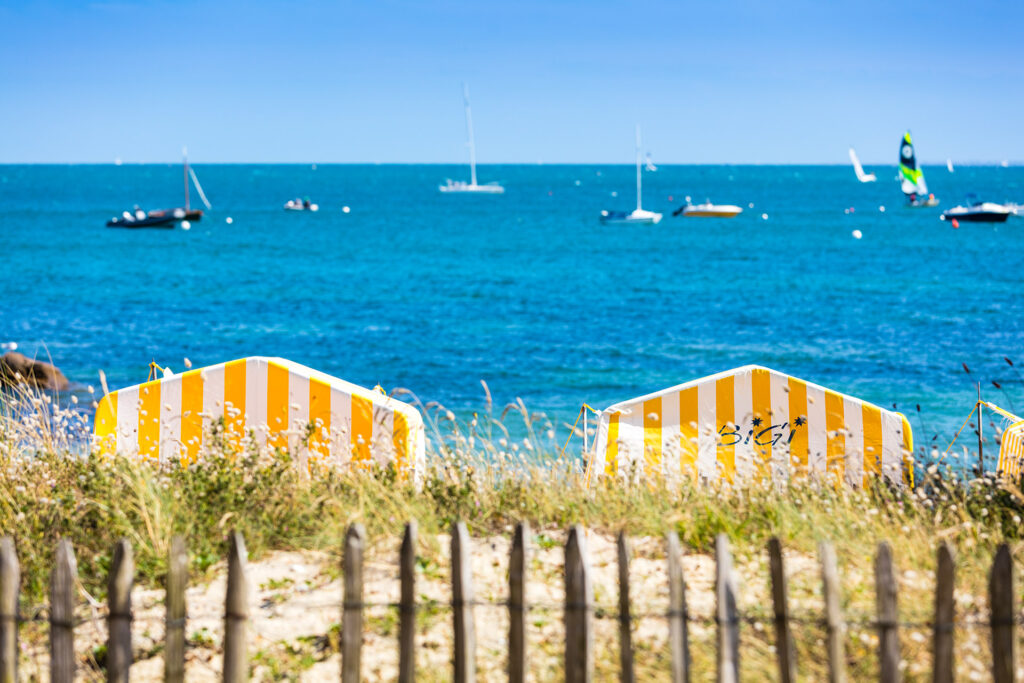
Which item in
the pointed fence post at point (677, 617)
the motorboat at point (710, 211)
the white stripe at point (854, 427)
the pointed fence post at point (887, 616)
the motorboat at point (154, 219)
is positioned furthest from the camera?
the motorboat at point (710, 211)

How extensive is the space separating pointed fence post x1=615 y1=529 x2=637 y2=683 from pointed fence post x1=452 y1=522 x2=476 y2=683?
49 cm

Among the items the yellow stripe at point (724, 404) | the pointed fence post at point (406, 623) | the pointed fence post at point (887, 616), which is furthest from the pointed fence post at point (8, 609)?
the yellow stripe at point (724, 404)

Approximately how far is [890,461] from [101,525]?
15.0 feet

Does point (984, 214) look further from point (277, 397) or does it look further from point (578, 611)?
point (578, 611)

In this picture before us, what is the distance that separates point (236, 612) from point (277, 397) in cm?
331

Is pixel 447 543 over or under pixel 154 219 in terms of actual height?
under

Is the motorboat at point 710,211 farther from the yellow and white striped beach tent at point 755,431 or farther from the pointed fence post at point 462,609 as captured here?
the pointed fence post at point 462,609

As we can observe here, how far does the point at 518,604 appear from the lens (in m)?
3.28

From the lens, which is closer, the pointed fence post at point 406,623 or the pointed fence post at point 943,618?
the pointed fence post at point 943,618

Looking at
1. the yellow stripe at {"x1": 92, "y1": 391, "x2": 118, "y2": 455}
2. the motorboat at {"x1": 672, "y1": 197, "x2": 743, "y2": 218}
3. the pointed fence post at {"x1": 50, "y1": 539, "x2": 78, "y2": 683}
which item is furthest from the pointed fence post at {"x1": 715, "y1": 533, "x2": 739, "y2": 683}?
the motorboat at {"x1": 672, "y1": 197, "x2": 743, "y2": 218}

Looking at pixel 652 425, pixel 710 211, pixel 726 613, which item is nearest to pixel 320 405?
pixel 652 425

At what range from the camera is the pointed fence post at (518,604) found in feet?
10.6

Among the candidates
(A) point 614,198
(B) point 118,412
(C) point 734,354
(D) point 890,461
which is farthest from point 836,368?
(A) point 614,198

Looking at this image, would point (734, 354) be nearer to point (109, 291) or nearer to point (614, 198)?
point (109, 291)
